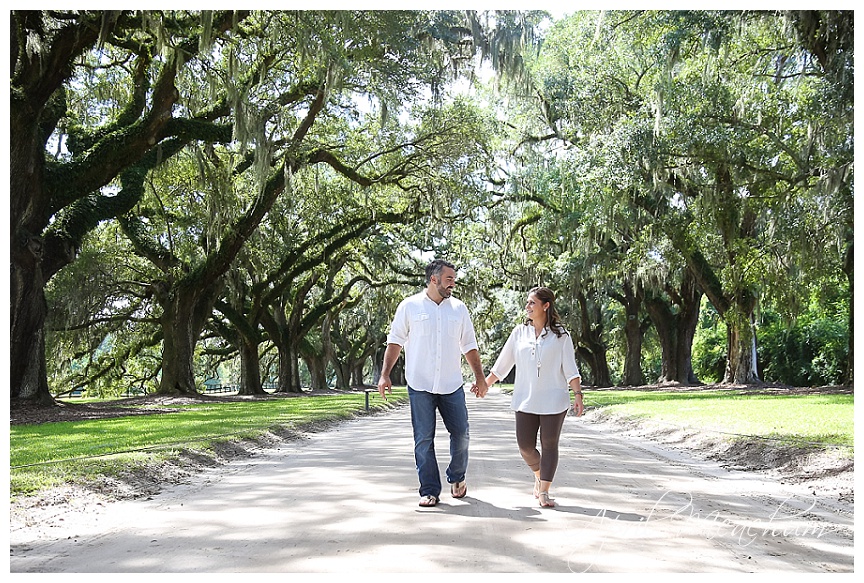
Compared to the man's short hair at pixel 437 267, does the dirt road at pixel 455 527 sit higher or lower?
lower

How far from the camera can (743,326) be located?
25297 mm

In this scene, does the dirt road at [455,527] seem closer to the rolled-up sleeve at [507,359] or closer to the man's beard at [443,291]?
the rolled-up sleeve at [507,359]

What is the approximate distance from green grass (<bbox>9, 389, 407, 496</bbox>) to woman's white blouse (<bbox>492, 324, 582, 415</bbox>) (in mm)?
3888

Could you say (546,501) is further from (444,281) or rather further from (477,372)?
(444,281)

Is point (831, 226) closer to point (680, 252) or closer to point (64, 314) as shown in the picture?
point (680, 252)

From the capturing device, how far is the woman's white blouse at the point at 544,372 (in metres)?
6.22

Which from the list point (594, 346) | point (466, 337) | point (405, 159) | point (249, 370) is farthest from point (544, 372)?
A: point (594, 346)

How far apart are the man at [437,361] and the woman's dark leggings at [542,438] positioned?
0.44 m

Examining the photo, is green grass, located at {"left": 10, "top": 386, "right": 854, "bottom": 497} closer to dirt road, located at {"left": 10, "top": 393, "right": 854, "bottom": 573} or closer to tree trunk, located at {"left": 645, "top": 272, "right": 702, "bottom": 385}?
dirt road, located at {"left": 10, "top": 393, "right": 854, "bottom": 573}

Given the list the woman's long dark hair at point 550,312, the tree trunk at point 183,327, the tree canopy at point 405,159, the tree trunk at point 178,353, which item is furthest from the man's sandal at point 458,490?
the tree trunk at point 178,353

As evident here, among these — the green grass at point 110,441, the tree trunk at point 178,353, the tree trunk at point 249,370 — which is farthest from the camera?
the tree trunk at point 249,370

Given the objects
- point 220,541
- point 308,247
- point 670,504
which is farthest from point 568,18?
point 220,541

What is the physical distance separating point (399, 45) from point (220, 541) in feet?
42.2

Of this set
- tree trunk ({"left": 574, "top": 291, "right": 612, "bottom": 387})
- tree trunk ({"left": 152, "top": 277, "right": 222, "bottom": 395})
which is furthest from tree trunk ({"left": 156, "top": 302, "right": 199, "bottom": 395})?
tree trunk ({"left": 574, "top": 291, "right": 612, "bottom": 387})
